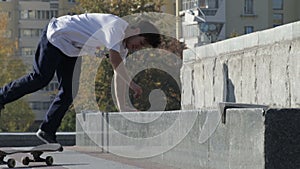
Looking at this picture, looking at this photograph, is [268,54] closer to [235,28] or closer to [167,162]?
[167,162]

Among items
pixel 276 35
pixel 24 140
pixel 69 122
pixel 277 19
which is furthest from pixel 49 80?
pixel 277 19

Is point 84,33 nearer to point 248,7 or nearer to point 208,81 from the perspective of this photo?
point 208,81

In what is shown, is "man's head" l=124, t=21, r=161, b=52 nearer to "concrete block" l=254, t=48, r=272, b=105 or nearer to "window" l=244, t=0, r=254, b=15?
"concrete block" l=254, t=48, r=272, b=105

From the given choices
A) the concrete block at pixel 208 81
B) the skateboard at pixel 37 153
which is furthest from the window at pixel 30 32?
the skateboard at pixel 37 153

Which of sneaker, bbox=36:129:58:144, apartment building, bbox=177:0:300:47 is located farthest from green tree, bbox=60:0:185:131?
sneaker, bbox=36:129:58:144

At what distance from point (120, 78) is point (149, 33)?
60 cm

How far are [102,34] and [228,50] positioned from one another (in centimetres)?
390

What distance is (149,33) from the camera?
8.70 meters

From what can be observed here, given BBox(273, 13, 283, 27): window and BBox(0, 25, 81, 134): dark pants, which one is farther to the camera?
BBox(273, 13, 283, 27): window

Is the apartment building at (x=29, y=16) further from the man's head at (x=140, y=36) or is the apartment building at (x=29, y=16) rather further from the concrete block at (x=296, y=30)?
the man's head at (x=140, y=36)

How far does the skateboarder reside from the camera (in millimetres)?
8711

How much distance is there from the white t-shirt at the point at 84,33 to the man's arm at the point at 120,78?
0.29 ft

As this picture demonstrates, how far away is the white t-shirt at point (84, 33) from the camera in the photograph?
28.8ft

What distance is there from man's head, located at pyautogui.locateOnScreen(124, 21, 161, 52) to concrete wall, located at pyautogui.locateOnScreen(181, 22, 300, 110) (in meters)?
1.77
